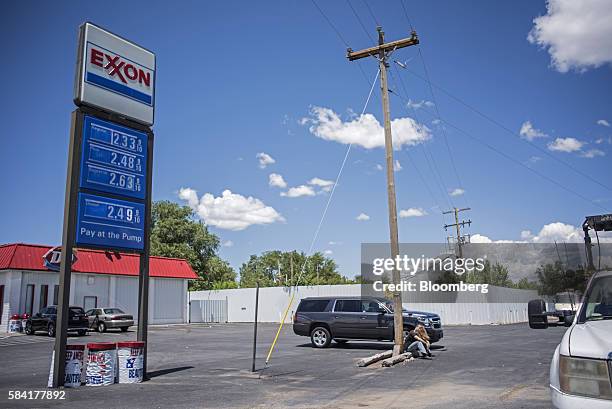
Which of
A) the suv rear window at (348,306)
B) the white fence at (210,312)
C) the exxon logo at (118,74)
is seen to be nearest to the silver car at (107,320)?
the suv rear window at (348,306)

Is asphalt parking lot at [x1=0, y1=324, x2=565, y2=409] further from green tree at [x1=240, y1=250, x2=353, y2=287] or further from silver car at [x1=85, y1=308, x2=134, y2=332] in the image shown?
green tree at [x1=240, y1=250, x2=353, y2=287]

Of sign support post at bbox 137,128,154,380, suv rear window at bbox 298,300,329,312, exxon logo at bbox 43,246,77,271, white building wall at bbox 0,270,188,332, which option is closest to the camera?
sign support post at bbox 137,128,154,380

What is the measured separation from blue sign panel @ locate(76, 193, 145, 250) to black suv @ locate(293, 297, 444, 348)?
9.43 metres

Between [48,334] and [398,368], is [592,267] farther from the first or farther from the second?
[48,334]

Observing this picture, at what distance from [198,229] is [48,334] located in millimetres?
43031

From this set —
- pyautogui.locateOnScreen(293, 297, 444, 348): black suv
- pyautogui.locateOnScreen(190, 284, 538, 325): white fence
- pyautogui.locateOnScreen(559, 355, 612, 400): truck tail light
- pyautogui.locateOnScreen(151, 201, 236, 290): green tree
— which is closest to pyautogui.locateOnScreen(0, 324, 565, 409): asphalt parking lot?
pyautogui.locateOnScreen(293, 297, 444, 348): black suv

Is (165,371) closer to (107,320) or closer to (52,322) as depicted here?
(52,322)

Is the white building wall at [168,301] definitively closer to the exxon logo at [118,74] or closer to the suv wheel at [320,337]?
the suv wheel at [320,337]

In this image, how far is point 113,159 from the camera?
1225cm

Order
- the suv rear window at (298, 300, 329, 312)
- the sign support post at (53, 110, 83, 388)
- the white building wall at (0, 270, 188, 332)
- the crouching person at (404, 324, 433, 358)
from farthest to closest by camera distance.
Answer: the white building wall at (0, 270, 188, 332) < the suv rear window at (298, 300, 329, 312) < the crouching person at (404, 324, 433, 358) < the sign support post at (53, 110, 83, 388)

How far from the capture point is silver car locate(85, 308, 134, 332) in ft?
104

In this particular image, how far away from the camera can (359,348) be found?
19766 millimetres

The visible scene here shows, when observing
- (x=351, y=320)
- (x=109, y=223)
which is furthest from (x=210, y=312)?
(x=109, y=223)

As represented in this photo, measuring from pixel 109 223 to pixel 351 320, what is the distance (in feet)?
34.7
